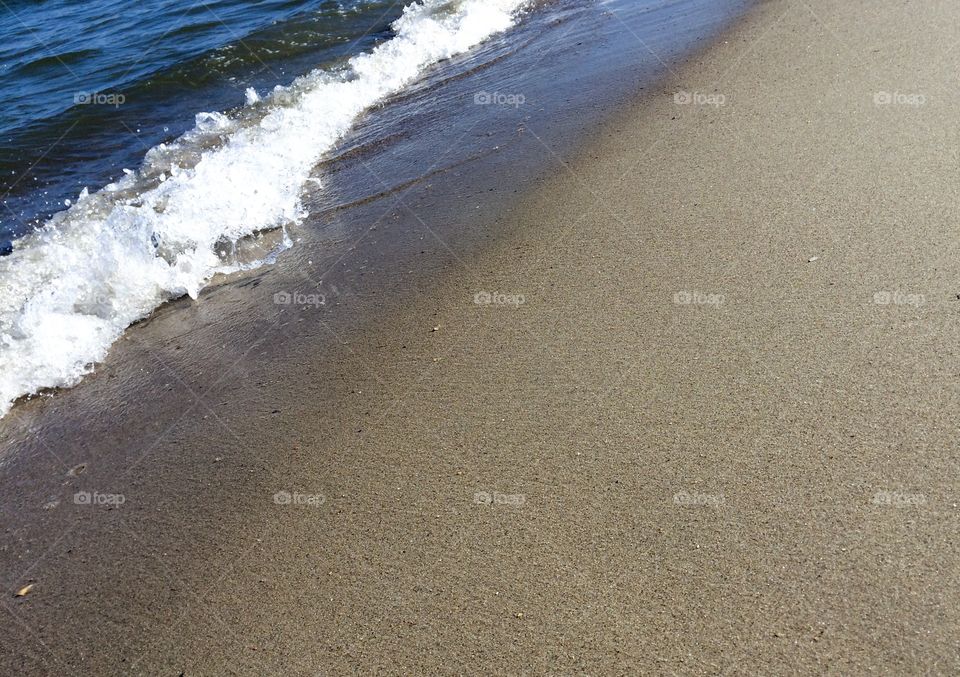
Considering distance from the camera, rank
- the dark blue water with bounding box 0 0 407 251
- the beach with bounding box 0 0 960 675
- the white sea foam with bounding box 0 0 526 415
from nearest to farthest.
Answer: the beach with bounding box 0 0 960 675 < the white sea foam with bounding box 0 0 526 415 < the dark blue water with bounding box 0 0 407 251

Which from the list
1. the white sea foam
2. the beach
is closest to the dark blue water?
the white sea foam

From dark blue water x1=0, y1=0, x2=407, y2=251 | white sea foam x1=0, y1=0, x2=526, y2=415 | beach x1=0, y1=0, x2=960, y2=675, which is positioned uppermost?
dark blue water x1=0, y1=0, x2=407, y2=251

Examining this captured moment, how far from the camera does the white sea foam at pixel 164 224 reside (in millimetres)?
5168

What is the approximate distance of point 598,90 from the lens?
7.66 meters

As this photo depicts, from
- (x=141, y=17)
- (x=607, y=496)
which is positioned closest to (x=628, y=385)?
(x=607, y=496)

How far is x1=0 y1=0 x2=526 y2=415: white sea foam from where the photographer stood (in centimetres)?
517

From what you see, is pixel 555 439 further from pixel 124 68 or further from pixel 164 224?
pixel 124 68

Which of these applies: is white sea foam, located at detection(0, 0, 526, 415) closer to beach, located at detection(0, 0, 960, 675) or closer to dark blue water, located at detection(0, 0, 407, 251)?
beach, located at detection(0, 0, 960, 675)

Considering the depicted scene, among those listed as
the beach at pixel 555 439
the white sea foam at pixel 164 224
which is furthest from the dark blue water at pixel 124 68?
the beach at pixel 555 439

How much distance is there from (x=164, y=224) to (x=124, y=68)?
6.06 m

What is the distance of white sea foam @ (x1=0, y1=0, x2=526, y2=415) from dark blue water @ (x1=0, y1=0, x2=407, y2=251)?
2.16ft

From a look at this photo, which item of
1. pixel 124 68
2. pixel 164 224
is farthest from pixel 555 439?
pixel 124 68

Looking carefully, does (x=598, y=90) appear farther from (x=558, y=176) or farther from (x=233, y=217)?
(x=233, y=217)

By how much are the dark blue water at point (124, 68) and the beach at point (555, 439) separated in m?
3.76
